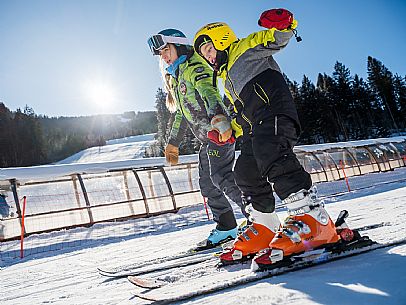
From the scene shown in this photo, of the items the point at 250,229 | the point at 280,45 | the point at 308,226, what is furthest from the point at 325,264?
the point at 280,45

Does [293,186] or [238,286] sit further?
[293,186]

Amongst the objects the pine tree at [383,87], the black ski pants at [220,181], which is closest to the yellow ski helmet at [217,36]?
the black ski pants at [220,181]

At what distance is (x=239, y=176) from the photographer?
2.02 meters

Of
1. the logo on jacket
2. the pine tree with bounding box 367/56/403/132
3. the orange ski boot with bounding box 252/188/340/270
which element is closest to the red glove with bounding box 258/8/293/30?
the orange ski boot with bounding box 252/188/340/270

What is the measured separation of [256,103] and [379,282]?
115 cm

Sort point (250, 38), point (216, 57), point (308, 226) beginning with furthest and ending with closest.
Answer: point (216, 57) → point (250, 38) → point (308, 226)

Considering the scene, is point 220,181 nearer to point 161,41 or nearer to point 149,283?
point 149,283

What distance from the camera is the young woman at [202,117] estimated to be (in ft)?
9.12

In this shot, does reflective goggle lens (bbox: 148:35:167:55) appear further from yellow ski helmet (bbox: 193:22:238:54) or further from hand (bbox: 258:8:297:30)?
hand (bbox: 258:8:297:30)

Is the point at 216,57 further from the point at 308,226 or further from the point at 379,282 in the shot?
the point at 379,282

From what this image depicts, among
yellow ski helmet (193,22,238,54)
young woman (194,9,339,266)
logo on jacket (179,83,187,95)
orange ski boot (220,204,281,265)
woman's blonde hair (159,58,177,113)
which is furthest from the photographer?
woman's blonde hair (159,58,177,113)

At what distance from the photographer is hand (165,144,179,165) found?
326 cm

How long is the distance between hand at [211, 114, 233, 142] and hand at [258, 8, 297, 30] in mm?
788

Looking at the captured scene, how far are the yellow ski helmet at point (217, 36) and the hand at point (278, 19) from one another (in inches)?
17.0
